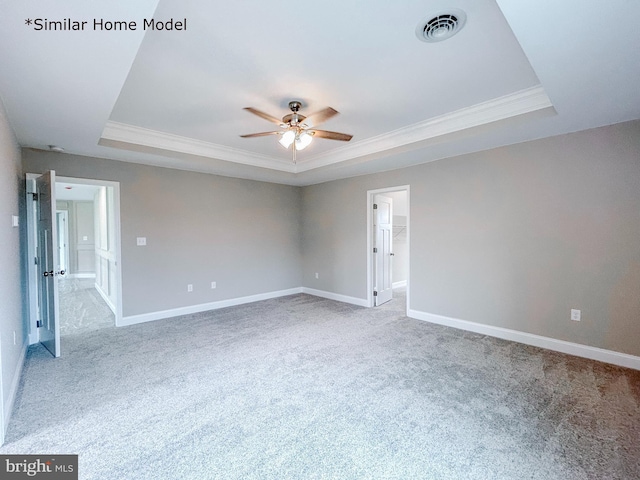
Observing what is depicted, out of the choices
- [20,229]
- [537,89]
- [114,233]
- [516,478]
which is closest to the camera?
[516,478]

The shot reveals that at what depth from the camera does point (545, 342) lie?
11.0 ft

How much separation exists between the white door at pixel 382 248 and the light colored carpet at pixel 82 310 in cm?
426

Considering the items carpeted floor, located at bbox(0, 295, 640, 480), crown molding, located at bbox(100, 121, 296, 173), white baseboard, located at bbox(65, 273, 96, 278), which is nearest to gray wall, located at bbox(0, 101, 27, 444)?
carpeted floor, located at bbox(0, 295, 640, 480)

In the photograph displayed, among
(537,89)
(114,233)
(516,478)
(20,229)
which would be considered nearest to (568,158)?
(537,89)

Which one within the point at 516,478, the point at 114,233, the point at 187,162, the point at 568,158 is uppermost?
the point at 187,162

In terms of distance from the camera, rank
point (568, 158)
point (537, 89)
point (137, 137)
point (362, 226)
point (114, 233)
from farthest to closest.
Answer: point (362, 226) < point (114, 233) < point (137, 137) < point (568, 158) < point (537, 89)

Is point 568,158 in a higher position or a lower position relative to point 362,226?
higher

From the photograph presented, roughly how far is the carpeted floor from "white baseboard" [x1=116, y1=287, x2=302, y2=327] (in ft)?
2.00

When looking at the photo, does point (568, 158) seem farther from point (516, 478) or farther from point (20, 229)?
point (20, 229)

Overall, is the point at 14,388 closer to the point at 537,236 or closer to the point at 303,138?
the point at 303,138

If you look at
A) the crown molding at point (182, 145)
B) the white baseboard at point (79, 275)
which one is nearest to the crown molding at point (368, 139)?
the crown molding at point (182, 145)

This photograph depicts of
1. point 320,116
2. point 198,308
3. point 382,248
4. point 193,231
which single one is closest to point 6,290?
point 193,231

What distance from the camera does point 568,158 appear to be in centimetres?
318

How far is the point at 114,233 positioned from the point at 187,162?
57.8 inches
